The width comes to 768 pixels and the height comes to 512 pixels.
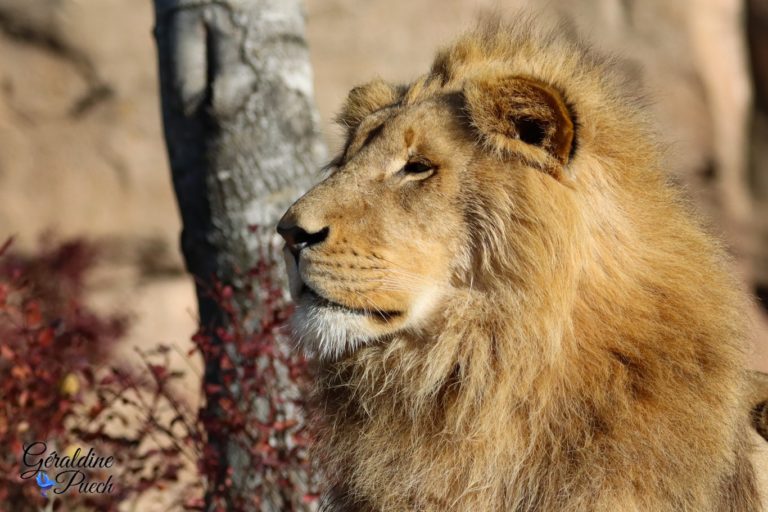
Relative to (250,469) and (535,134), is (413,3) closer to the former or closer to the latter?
(250,469)

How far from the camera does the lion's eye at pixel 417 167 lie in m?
3.04

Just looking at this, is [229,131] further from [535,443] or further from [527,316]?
[535,443]

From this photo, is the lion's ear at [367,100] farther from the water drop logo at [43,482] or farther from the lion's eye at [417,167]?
the water drop logo at [43,482]

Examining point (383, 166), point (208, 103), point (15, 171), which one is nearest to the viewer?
point (383, 166)

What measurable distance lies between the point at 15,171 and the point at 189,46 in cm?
640

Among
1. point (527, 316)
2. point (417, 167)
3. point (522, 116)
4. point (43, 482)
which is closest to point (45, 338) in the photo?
point (43, 482)

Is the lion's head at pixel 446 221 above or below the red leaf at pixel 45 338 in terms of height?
above

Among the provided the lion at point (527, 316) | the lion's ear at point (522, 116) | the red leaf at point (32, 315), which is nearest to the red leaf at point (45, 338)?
the red leaf at point (32, 315)

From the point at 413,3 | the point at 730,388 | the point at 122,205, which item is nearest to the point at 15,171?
the point at 122,205

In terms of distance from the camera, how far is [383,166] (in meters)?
3.10

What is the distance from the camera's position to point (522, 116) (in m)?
2.86

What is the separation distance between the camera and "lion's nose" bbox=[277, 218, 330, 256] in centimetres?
293

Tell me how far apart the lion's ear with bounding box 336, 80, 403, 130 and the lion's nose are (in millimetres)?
833

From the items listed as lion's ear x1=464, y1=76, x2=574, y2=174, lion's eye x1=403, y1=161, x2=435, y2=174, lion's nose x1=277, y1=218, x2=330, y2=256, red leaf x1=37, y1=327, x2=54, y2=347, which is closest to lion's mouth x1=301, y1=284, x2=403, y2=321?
lion's nose x1=277, y1=218, x2=330, y2=256
